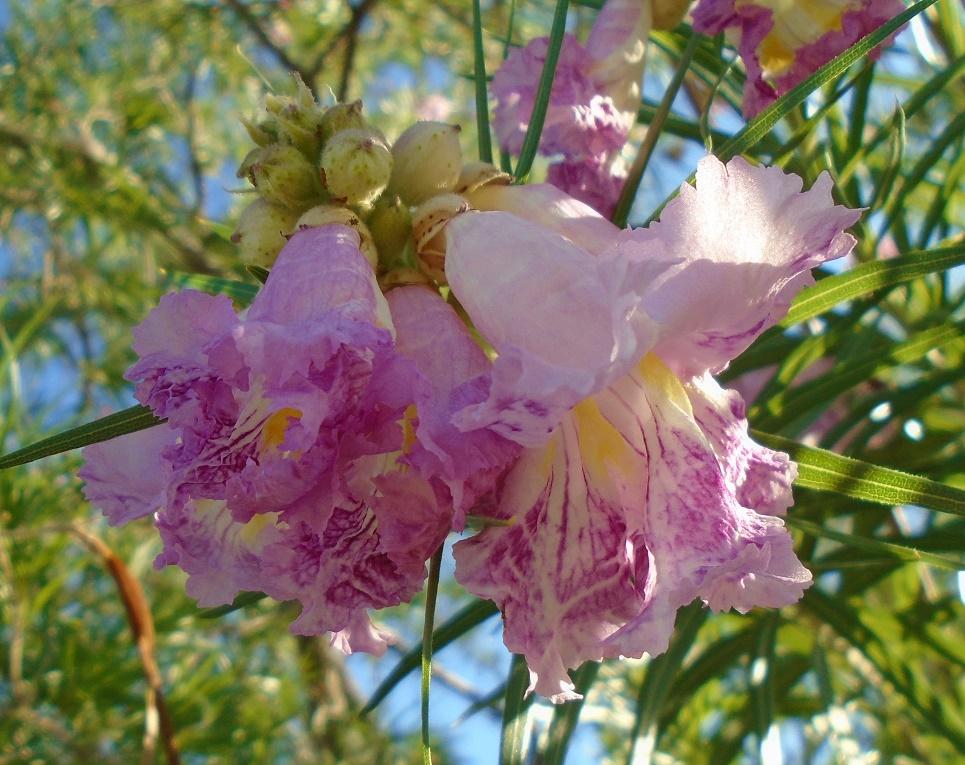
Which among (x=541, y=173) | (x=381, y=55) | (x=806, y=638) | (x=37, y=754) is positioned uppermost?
(x=381, y=55)

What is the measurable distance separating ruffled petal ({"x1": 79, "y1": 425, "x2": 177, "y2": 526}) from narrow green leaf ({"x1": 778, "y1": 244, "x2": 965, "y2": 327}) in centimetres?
41

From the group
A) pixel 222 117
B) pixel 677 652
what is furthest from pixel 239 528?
pixel 222 117

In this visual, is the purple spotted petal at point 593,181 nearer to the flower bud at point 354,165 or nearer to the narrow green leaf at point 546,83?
the narrow green leaf at point 546,83

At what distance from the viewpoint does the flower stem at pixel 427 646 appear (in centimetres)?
49

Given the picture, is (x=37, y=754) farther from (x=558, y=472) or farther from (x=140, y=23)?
(x=140, y=23)

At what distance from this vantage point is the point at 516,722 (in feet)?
2.30

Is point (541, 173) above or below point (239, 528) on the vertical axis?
above

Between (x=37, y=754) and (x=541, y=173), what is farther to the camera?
(x=541, y=173)

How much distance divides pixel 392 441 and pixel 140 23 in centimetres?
213

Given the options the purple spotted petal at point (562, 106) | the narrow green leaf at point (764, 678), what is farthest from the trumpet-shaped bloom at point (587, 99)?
the narrow green leaf at point (764, 678)

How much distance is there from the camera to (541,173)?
2.39 metres

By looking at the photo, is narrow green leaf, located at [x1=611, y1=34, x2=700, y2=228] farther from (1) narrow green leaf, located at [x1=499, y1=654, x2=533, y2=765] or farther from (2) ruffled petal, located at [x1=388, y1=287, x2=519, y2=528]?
(1) narrow green leaf, located at [x1=499, y1=654, x2=533, y2=765]

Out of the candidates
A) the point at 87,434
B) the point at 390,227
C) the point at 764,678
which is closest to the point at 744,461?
the point at 390,227

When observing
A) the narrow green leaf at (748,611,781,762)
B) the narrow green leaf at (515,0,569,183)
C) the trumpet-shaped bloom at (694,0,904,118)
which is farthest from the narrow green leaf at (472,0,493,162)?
the narrow green leaf at (748,611,781,762)
